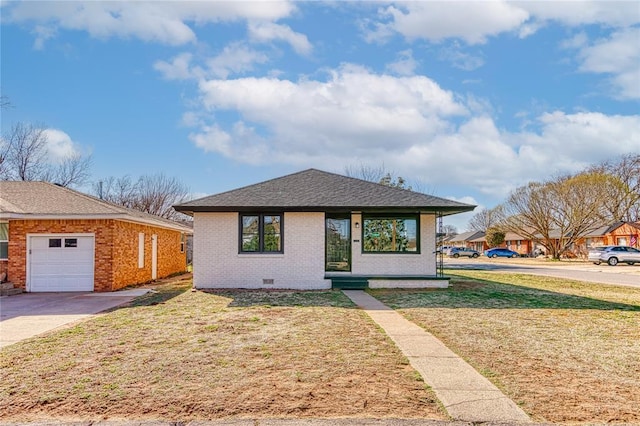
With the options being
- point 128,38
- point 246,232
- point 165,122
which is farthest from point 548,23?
point 165,122

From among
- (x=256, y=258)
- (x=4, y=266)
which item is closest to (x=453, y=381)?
(x=256, y=258)

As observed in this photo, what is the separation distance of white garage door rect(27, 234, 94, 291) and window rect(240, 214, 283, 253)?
5.07 meters

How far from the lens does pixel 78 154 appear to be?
33.8 m

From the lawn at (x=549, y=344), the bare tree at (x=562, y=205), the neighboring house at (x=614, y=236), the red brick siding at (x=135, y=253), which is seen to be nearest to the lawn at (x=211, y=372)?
the lawn at (x=549, y=344)

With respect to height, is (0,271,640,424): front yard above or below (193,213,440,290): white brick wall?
below

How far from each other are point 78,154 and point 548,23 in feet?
107

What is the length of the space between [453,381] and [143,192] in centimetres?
3817

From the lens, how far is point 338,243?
15.3 metres

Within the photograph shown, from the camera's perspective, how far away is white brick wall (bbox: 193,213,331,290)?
14.6m

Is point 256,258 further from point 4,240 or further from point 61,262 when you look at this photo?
point 4,240

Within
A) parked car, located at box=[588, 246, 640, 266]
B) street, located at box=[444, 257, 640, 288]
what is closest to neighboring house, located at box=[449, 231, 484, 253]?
parked car, located at box=[588, 246, 640, 266]

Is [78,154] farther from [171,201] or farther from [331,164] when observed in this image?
[331,164]

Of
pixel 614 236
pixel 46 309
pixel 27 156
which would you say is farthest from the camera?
pixel 614 236

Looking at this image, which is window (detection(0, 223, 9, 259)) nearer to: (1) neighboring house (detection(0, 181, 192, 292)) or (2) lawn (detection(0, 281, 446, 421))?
(1) neighboring house (detection(0, 181, 192, 292))
